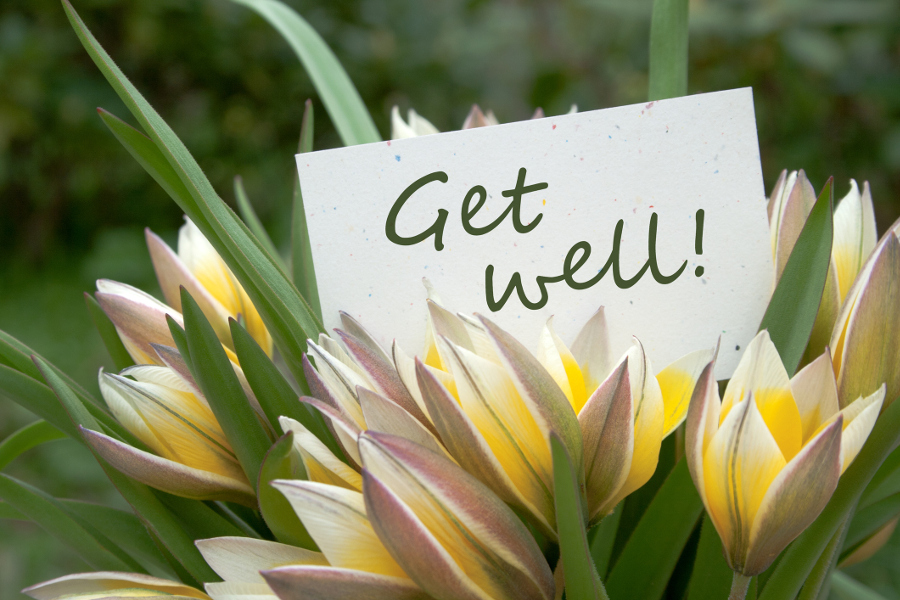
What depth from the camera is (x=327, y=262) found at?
0.95ft

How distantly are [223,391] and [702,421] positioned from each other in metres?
0.16

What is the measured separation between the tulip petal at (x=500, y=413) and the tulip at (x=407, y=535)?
2 centimetres

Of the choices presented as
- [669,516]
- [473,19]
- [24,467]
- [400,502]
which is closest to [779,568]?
[669,516]

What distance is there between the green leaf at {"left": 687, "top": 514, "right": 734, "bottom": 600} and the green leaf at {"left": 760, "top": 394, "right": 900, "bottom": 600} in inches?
0.6

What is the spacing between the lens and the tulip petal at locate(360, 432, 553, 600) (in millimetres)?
189

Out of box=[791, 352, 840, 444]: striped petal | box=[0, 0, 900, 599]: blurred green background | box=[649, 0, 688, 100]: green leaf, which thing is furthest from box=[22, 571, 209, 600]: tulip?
box=[0, 0, 900, 599]: blurred green background

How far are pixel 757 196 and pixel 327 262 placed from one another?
19 centimetres

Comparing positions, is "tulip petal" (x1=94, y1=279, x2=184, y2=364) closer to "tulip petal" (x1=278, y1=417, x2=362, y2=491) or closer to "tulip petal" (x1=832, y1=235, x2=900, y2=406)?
"tulip petal" (x1=278, y1=417, x2=362, y2=491)

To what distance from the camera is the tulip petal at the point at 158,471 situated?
0.23 metres

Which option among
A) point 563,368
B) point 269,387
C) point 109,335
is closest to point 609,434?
point 563,368

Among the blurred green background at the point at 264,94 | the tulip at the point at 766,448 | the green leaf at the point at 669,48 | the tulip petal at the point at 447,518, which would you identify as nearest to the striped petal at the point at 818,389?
the tulip at the point at 766,448

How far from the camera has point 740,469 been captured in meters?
0.21

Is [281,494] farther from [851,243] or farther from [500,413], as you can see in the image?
[851,243]

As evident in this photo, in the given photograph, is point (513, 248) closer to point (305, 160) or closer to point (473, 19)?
point (305, 160)
